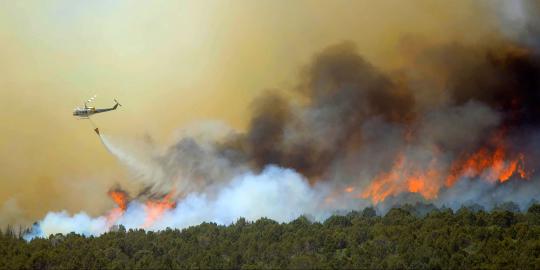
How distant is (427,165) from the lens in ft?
447

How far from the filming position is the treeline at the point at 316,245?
93375mm

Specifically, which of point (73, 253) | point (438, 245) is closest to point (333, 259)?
point (438, 245)

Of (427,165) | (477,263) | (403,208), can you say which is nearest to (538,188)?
(427,165)

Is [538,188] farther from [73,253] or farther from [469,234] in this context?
[73,253]

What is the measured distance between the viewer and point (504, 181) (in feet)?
443

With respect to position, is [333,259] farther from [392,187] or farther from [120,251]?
[392,187]

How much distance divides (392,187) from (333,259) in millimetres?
42062

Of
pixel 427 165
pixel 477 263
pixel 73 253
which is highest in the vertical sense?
pixel 427 165

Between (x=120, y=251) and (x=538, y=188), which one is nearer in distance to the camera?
(x=120, y=251)

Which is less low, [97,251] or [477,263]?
[97,251]

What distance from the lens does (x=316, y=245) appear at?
101688 millimetres

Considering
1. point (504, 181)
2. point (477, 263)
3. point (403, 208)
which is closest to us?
point (477, 263)

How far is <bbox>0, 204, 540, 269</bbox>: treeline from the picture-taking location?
3676 inches

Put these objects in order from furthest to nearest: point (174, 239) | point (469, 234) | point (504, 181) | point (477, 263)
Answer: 1. point (504, 181)
2. point (174, 239)
3. point (469, 234)
4. point (477, 263)
